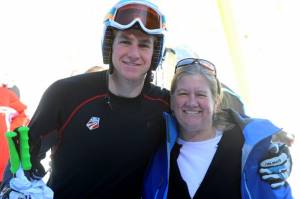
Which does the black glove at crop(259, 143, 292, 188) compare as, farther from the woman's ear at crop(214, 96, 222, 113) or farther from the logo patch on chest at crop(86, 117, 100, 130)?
the logo patch on chest at crop(86, 117, 100, 130)

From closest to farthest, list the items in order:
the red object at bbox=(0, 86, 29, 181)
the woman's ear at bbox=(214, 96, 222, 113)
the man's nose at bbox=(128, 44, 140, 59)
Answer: the man's nose at bbox=(128, 44, 140, 59)
the woman's ear at bbox=(214, 96, 222, 113)
the red object at bbox=(0, 86, 29, 181)

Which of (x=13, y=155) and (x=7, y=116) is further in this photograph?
(x=7, y=116)

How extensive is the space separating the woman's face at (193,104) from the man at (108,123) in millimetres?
199

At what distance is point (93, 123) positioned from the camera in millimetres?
1843

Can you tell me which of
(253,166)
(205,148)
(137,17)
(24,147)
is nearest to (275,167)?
(253,166)

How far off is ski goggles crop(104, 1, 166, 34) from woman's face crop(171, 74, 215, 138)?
35cm

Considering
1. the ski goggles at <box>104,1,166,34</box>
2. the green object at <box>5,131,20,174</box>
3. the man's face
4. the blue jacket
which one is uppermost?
the ski goggles at <box>104,1,166,34</box>

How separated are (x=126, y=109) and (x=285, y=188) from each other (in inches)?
36.5

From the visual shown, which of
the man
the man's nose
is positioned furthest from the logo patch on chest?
A: the man's nose

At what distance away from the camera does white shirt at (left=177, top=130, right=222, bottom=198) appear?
1771 millimetres

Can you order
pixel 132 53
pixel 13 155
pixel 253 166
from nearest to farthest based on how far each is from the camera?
1. pixel 13 155
2. pixel 253 166
3. pixel 132 53

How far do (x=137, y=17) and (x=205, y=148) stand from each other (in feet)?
2.71

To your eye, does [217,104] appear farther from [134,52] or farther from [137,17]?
[137,17]

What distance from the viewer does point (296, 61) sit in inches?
172
